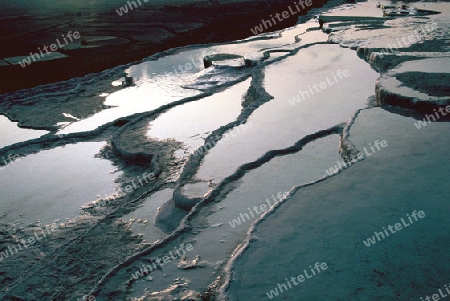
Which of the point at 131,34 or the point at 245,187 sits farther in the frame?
the point at 131,34

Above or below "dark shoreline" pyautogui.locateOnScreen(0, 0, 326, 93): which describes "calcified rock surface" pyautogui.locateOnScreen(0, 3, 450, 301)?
below

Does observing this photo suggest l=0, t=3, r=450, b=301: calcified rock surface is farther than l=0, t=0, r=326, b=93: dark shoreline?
No

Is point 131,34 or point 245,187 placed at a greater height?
point 131,34

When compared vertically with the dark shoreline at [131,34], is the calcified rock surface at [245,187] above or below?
below

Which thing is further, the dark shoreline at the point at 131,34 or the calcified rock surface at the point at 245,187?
the dark shoreline at the point at 131,34
